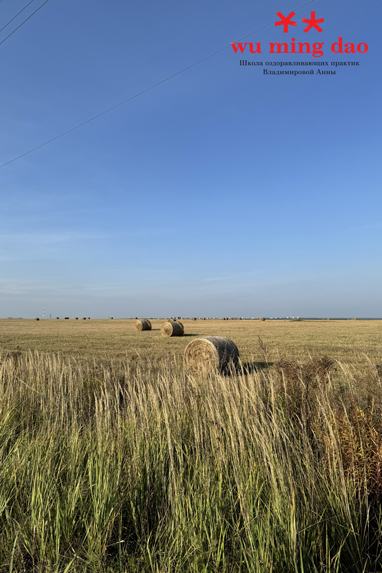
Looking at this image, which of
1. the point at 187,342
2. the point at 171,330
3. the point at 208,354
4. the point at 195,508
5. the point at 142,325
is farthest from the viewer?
the point at 142,325

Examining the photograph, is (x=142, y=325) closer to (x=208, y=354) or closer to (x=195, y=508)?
(x=208, y=354)

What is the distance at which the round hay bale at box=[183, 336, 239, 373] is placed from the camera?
12.0 m

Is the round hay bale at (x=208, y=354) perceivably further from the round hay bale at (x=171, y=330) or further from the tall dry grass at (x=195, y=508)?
the round hay bale at (x=171, y=330)

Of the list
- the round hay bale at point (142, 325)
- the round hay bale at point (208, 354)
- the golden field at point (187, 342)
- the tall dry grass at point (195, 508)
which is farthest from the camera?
the round hay bale at point (142, 325)

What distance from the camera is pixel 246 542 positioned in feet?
7.38

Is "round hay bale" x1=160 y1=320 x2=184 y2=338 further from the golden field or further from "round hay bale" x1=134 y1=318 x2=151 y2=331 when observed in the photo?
"round hay bale" x1=134 y1=318 x2=151 y2=331

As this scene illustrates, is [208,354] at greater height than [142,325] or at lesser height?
greater

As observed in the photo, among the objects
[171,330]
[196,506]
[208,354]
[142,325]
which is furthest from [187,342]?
[196,506]

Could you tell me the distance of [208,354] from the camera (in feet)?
A: 40.0

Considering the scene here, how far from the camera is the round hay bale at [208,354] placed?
471 inches

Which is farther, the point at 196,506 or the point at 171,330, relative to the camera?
the point at 171,330

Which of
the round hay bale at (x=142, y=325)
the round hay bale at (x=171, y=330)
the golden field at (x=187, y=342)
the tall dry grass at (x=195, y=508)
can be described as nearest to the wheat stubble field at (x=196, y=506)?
the tall dry grass at (x=195, y=508)

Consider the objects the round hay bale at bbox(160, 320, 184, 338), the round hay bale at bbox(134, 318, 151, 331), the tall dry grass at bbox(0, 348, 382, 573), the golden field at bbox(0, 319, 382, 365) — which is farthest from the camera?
the round hay bale at bbox(134, 318, 151, 331)

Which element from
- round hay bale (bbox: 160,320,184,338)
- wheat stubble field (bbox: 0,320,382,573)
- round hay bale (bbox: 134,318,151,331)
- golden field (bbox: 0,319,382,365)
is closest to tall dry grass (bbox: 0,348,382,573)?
wheat stubble field (bbox: 0,320,382,573)
